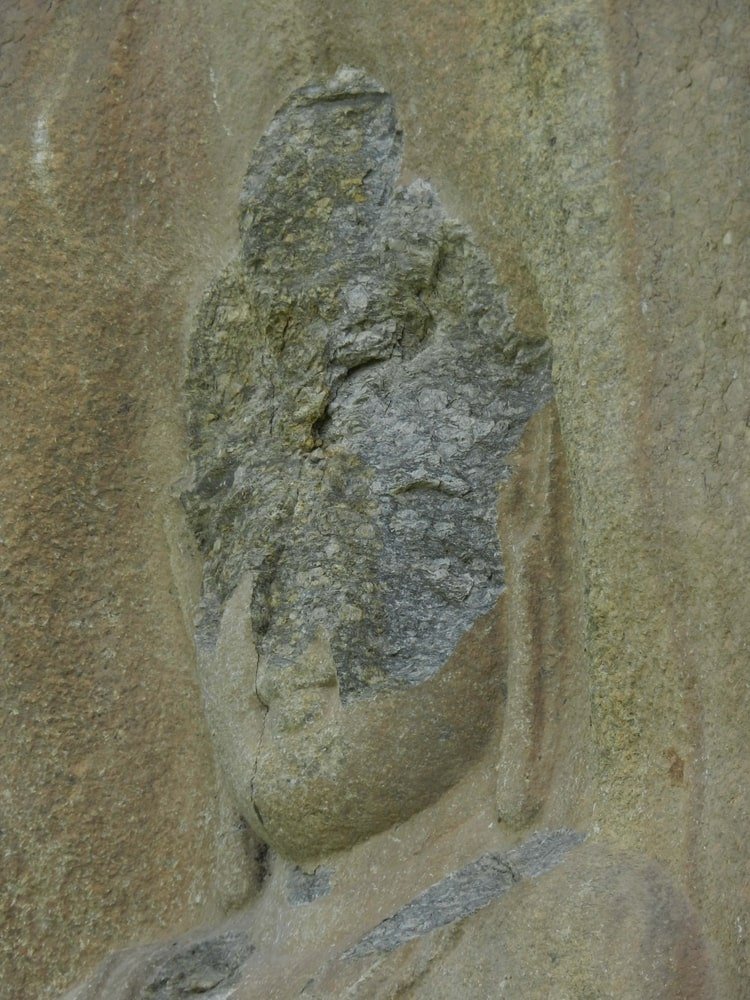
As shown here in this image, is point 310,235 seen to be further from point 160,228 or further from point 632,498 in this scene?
point 632,498

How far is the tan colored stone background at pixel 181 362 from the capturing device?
1.70 m

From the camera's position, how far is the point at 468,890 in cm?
189

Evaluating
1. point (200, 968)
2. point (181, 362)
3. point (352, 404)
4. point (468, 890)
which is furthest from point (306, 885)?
point (181, 362)

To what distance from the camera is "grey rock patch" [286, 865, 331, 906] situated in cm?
213

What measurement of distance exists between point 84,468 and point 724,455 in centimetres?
101

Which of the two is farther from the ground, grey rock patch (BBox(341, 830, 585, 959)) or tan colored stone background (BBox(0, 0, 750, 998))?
tan colored stone background (BBox(0, 0, 750, 998))

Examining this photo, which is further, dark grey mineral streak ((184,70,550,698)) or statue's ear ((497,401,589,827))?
dark grey mineral streak ((184,70,550,698))

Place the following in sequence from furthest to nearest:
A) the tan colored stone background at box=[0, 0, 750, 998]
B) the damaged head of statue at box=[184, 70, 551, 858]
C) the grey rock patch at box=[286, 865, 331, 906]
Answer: the grey rock patch at box=[286, 865, 331, 906] → the damaged head of statue at box=[184, 70, 551, 858] → the tan colored stone background at box=[0, 0, 750, 998]

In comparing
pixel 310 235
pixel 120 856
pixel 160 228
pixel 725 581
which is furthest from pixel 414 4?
pixel 120 856

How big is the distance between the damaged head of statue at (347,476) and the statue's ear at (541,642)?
0.13ft

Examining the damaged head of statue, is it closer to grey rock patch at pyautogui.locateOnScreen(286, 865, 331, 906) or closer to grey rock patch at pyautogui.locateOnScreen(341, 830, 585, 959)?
grey rock patch at pyautogui.locateOnScreen(286, 865, 331, 906)

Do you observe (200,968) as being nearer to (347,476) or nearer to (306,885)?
(306,885)

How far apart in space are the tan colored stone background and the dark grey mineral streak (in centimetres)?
6

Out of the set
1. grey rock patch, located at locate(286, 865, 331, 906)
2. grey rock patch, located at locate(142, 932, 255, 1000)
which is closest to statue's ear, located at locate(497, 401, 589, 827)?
grey rock patch, located at locate(286, 865, 331, 906)
